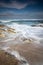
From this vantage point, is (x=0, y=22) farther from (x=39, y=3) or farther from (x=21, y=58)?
(x=21, y=58)

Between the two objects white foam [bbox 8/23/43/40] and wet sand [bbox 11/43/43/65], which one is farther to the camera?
white foam [bbox 8/23/43/40]

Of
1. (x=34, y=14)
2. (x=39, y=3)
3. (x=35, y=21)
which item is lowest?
(x=35, y=21)

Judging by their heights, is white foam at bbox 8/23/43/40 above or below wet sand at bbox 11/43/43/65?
below

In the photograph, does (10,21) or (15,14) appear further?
(10,21)

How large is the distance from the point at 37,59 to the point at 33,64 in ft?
0.85

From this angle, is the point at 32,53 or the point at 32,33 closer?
the point at 32,53

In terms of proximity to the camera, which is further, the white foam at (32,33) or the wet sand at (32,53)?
the white foam at (32,33)

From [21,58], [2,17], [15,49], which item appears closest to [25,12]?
[2,17]

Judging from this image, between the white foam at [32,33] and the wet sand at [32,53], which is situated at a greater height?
the wet sand at [32,53]

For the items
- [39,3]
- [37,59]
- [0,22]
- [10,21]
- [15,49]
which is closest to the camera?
[37,59]

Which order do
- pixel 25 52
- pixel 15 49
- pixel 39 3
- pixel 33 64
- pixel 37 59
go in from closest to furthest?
pixel 33 64, pixel 37 59, pixel 25 52, pixel 15 49, pixel 39 3

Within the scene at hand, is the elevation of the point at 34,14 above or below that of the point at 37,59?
above

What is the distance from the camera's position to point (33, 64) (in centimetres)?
244

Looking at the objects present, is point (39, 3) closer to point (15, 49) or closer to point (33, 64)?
point (15, 49)
